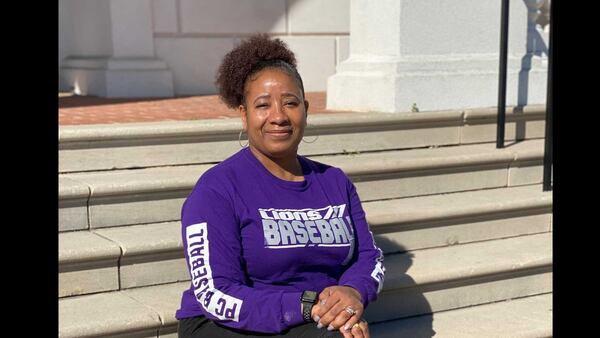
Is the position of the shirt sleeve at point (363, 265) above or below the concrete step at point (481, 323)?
above

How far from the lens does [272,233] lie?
2627mm

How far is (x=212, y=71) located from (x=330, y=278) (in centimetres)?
431

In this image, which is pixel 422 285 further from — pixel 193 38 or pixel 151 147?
pixel 193 38

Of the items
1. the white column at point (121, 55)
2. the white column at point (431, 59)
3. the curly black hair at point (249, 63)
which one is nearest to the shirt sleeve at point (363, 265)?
the curly black hair at point (249, 63)

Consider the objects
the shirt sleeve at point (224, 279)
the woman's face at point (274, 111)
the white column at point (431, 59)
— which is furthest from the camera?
the white column at point (431, 59)

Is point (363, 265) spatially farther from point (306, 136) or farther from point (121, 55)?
point (121, 55)

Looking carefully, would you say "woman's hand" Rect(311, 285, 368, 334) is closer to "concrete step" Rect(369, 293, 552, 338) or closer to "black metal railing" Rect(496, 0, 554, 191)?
"concrete step" Rect(369, 293, 552, 338)

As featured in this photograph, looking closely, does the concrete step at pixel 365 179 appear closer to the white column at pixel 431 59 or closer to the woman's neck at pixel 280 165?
the white column at pixel 431 59

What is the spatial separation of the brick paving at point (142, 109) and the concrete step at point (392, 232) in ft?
3.17

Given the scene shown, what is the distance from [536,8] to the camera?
215 inches

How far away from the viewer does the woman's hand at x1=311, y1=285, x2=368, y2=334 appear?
2516 millimetres

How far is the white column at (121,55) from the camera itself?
6336mm

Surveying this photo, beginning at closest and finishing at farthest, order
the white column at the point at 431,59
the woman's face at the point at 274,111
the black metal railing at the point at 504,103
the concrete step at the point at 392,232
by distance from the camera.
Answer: the woman's face at the point at 274,111 < the concrete step at the point at 392,232 < the black metal railing at the point at 504,103 < the white column at the point at 431,59

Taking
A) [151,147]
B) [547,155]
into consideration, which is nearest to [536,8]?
[547,155]
